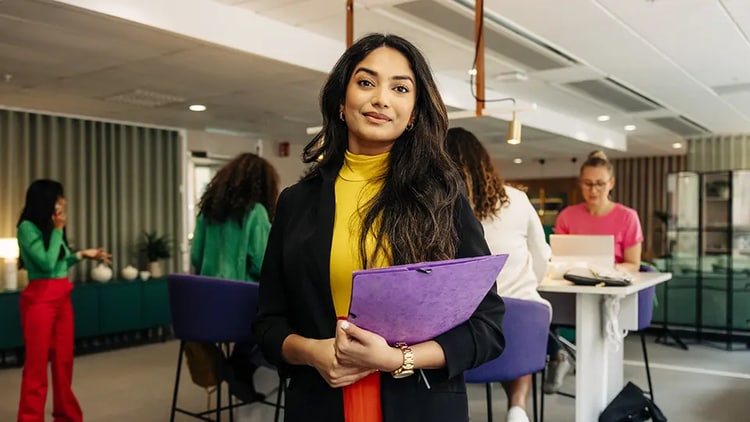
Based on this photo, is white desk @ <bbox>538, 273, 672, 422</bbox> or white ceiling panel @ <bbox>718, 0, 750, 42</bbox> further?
white ceiling panel @ <bbox>718, 0, 750, 42</bbox>

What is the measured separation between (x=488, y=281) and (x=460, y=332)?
106 millimetres

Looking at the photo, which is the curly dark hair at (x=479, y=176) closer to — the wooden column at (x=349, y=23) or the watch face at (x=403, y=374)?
the wooden column at (x=349, y=23)

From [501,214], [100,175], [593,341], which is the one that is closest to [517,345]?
[501,214]

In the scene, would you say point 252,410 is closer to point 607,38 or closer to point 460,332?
point 460,332

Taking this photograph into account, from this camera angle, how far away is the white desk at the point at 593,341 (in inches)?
119

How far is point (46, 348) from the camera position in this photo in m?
3.65

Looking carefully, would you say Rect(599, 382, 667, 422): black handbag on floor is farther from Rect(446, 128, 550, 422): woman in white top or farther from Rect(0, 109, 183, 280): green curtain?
Rect(0, 109, 183, 280): green curtain

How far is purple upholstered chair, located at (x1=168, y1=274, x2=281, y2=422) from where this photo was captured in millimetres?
2742

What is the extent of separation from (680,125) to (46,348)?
7539mm

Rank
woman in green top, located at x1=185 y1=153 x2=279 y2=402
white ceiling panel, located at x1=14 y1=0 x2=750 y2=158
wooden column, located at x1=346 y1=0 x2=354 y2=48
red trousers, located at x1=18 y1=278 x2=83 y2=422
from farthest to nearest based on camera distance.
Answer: white ceiling panel, located at x1=14 y1=0 x2=750 y2=158 < red trousers, located at x1=18 y1=278 x2=83 y2=422 < wooden column, located at x1=346 y1=0 x2=354 y2=48 < woman in green top, located at x1=185 y1=153 x2=279 y2=402

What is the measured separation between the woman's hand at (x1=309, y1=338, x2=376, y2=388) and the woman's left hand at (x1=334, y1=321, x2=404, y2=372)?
0.06ft

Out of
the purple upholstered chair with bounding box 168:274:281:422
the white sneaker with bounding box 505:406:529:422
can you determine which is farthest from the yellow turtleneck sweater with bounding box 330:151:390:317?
the white sneaker with bounding box 505:406:529:422

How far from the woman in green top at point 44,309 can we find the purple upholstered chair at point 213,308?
46.6 inches

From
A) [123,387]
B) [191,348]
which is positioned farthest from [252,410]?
[123,387]
